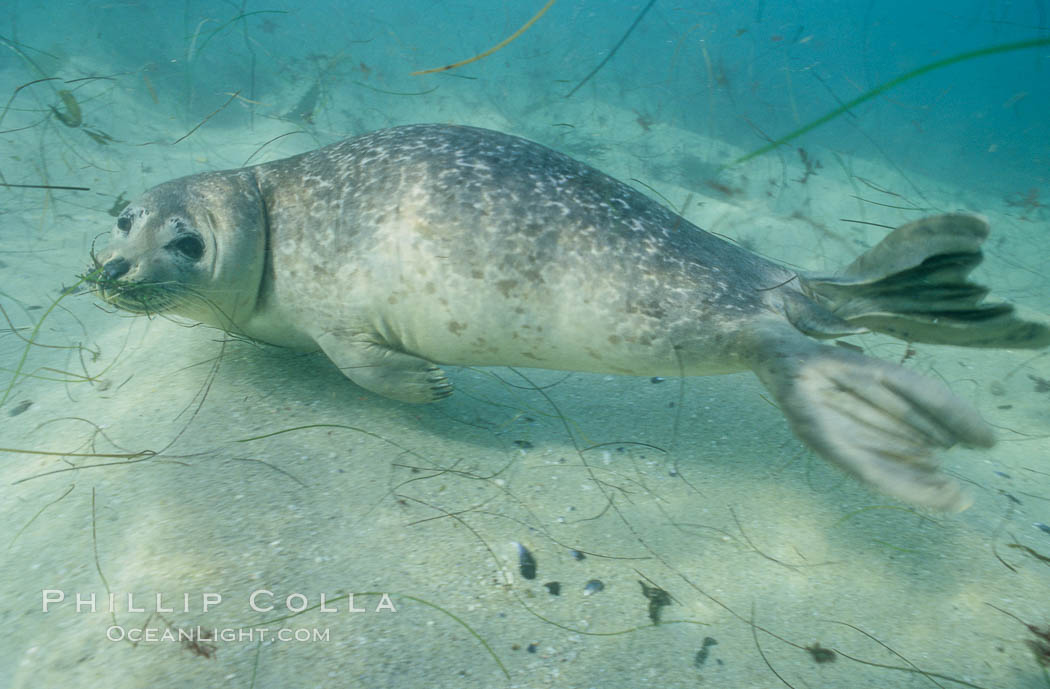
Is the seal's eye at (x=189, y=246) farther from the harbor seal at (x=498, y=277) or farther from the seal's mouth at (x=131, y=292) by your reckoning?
the seal's mouth at (x=131, y=292)

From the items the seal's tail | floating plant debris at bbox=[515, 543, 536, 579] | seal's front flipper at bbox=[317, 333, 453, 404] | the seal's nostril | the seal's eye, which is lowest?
floating plant debris at bbox=[515, 543, 536, 579]

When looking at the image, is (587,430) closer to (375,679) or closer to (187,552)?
(375,679)

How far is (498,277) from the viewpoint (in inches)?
98.3

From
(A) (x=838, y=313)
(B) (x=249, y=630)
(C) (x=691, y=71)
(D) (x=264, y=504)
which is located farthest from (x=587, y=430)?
(C) (x=691, y=71)

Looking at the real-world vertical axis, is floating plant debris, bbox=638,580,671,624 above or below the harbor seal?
below

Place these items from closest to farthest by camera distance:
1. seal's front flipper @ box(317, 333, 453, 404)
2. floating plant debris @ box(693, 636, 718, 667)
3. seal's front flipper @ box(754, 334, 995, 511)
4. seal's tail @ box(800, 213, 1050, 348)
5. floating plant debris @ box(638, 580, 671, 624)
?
1. seal's front flipper @ box(754, 334, 995, 511)
2. floating plant debris @ box(693, 636, 718, 667)
3. floating plant debris @ box(638, 580, 671, 624)
4. seal's tail @ box(800, 213, 1050, 348)
5. seal's front flipper @ box(317, 333, 453, 404)

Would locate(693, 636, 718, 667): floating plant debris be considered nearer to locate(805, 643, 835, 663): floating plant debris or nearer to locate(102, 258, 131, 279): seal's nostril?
locate(805, 643, 835, 663): floating plant debris

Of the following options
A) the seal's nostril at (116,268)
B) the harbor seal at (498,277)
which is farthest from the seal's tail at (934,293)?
the seal's nostril at (116,268)

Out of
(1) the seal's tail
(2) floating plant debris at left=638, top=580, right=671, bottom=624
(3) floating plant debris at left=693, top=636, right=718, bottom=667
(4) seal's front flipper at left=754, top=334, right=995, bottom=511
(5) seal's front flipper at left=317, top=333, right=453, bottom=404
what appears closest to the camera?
(4) seal's front flipper at left=754, top=334, right=995, bottom=511

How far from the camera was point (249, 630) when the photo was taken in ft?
5.40

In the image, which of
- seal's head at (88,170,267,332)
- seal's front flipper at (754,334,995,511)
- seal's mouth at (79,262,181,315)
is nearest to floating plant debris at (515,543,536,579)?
seal's front flipper at (754,334,995,511)

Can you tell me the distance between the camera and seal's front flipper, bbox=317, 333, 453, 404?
2703 millimetres

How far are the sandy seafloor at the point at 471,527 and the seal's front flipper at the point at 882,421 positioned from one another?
0.66m

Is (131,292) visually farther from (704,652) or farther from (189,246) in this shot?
(704,652)
